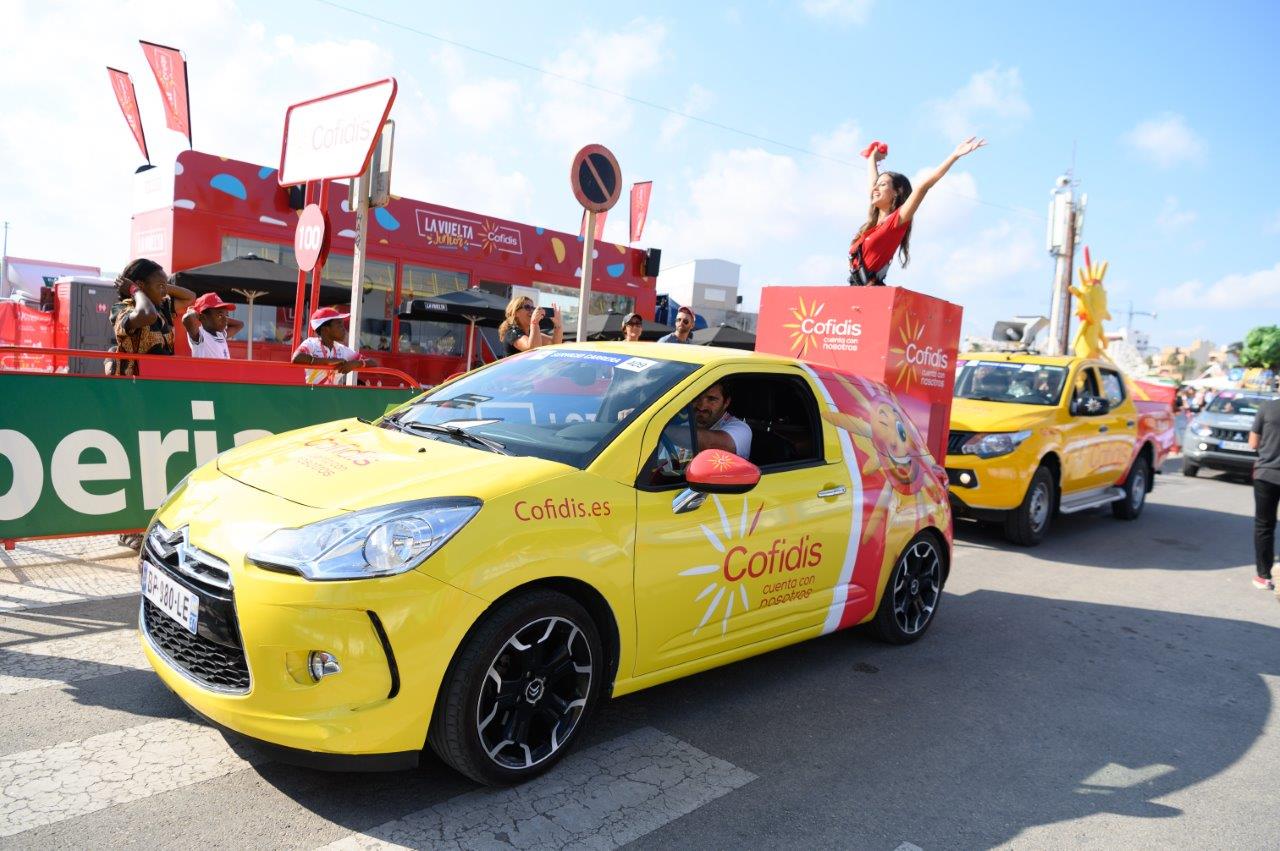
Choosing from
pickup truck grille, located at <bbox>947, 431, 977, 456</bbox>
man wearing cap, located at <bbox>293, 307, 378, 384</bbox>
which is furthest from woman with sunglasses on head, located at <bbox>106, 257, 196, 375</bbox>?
pickup truck grille, located at <bbox>947, 431, 977, 456</bbox>

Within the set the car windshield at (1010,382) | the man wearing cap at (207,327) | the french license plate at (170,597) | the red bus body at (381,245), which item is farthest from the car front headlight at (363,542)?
the red bus body at (381,245)

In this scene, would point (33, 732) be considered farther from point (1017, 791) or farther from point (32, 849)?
point (1017, 791)

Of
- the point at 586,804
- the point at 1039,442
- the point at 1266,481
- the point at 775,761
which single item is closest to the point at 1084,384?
the point at 1039,442

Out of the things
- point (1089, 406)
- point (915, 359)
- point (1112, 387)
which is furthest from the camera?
point (1112, 387)

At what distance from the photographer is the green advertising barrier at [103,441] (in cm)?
470

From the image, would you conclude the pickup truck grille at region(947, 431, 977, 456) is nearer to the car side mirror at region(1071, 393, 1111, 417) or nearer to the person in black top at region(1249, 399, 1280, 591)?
the car side mirror at region(1071, 393, 1111, 417)

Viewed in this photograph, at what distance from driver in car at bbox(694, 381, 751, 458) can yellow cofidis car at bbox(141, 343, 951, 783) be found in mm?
15

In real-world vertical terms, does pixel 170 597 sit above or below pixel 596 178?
below

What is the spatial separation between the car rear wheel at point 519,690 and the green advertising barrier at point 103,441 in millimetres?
3367

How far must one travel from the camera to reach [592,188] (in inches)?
290

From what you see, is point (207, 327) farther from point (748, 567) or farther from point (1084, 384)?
point (1084, 384)

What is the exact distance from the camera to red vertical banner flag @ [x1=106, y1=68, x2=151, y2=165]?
55.4ft

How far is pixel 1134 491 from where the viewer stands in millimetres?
10781

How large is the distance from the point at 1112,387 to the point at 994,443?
2987 millimetres
